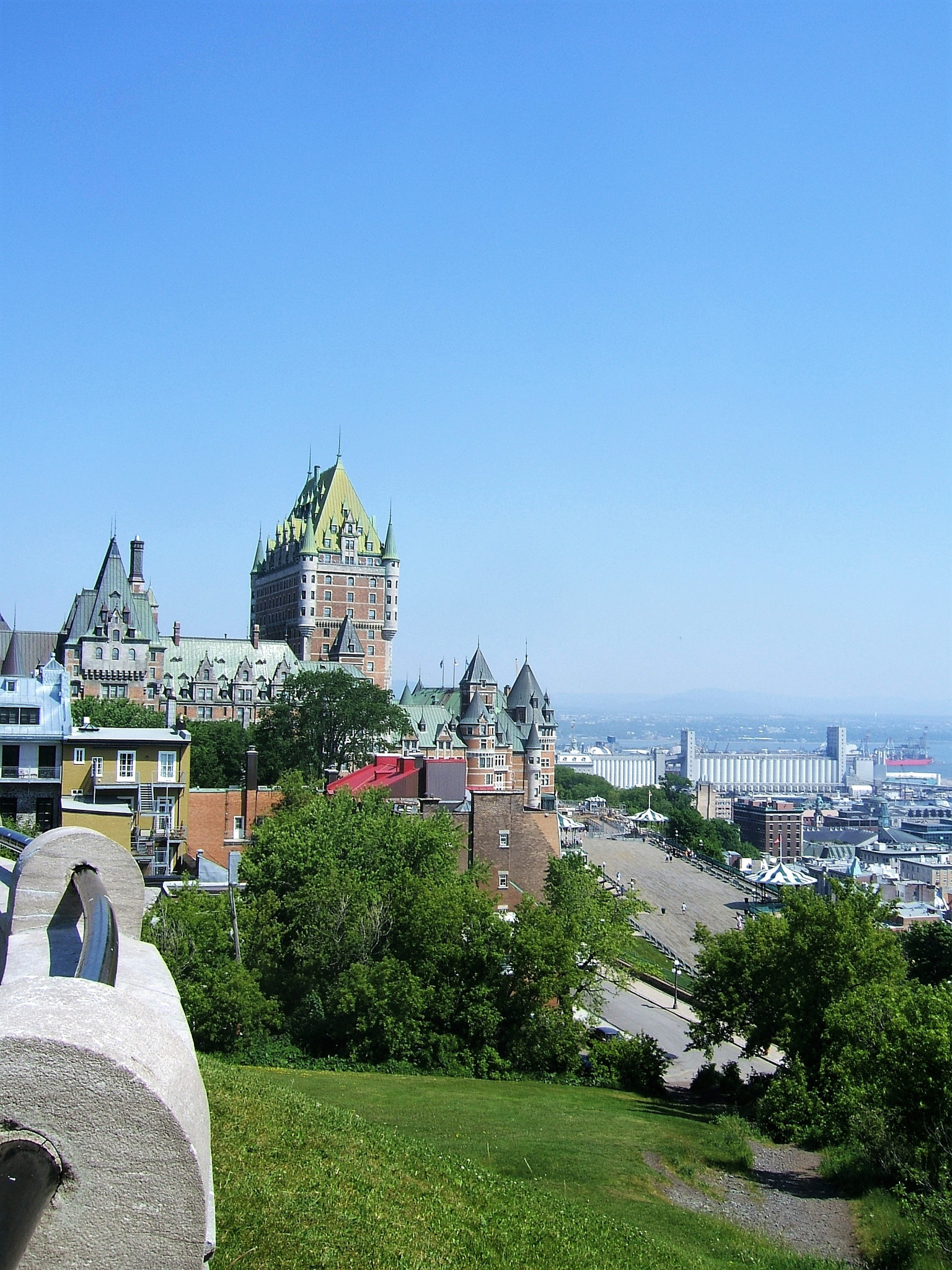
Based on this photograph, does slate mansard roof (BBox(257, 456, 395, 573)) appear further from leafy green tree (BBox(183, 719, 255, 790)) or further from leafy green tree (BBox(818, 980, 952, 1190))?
leafy green tree (BBox(818, 980, 952, 1190))

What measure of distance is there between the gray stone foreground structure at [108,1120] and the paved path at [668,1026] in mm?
32082

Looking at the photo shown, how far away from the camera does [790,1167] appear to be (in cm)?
2378

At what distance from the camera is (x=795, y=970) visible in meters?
29.6

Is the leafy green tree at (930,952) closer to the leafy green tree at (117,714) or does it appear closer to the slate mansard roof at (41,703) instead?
the slate mansard roof at (41,703)

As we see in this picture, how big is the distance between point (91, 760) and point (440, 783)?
22336 millimetres

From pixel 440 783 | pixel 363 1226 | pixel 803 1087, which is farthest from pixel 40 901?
pixel 440 783

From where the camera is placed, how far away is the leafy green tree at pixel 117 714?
7569cm

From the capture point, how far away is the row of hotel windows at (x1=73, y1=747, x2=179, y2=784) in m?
41.5

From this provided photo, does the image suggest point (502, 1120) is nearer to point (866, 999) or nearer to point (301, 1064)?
point (301, 1064)

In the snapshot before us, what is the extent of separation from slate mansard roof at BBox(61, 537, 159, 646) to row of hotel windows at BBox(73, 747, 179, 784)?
61139 mm

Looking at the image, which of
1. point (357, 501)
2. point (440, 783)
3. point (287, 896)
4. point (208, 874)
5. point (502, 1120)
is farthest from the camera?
point (357, 501)

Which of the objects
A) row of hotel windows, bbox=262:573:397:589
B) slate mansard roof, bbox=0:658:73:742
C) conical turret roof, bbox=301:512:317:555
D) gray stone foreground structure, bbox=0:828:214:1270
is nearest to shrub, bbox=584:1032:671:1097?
slate mansard roof, bbox=0:658:73:742

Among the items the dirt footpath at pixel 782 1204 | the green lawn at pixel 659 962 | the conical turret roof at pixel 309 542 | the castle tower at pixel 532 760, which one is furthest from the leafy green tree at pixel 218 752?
the dirt footpath at pixel 782 1204

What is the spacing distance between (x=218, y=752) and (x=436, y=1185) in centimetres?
7256
